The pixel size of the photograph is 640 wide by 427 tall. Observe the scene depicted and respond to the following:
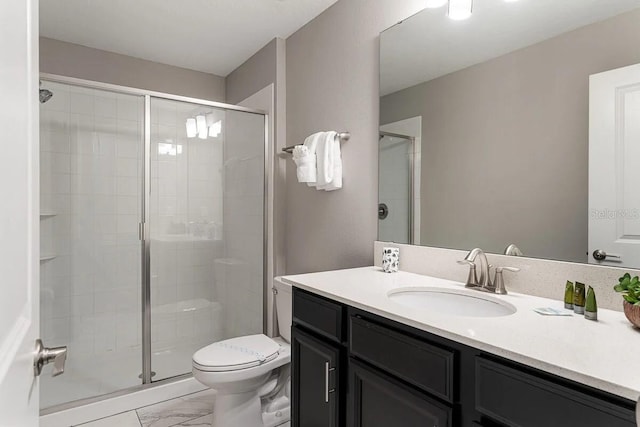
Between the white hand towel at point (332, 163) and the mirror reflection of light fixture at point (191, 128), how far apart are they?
111cm

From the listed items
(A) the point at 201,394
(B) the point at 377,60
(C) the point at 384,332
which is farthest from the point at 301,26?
(A) the point at 201,394

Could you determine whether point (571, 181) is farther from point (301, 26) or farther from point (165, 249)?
point (165, 249)

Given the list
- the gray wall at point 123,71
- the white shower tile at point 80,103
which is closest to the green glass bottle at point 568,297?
the white shower tile at point 80,103

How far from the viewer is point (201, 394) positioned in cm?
238

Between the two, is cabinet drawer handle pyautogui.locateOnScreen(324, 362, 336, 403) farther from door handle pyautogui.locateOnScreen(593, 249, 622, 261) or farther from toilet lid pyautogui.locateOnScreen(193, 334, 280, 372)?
door handle pyautogui.locateOnScreen(593, 249, 622, 261)

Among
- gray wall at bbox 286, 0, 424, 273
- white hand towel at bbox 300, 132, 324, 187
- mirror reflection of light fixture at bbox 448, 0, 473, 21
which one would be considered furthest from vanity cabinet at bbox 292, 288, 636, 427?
mirror reflection of light fixture at bbox 448, 0, 473, 21

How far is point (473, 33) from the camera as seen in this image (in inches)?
59.5

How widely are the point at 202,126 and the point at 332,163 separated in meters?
1.16

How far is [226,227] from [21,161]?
7.15 ft

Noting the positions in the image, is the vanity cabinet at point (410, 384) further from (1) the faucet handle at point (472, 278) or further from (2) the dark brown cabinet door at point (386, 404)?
(1) the faucet handle at point (472, 278)

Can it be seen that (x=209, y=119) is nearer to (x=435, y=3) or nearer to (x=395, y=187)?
(x=395, y=187)

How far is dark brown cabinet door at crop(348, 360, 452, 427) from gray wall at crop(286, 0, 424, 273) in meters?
0.82

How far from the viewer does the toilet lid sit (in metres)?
1.75

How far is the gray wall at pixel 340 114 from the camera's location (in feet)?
6.27
